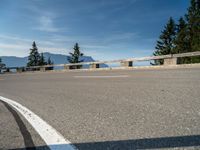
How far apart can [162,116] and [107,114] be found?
0.96m

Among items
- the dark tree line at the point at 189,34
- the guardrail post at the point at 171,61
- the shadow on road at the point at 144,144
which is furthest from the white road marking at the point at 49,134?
the dark tree line at the point at 189,34

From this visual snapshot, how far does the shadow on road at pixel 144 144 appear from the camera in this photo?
233cm

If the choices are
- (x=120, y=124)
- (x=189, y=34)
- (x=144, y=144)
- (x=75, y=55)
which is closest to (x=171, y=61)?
(x=120, y=124)

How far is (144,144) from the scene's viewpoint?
2404 mm

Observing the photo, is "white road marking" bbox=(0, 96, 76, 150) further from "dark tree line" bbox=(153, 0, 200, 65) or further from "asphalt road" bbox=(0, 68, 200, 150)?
"dark tree line" bbox=(153, 0, 200, 65)

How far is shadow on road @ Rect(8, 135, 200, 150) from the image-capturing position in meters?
2.33

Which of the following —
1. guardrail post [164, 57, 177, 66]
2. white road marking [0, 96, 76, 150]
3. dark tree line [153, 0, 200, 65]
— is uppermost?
dark tree line [153, 0, 200, 65]

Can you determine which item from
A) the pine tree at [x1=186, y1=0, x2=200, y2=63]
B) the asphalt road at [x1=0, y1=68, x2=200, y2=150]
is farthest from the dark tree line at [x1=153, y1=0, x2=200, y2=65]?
the asphalt road at [x1=0, y1=68, x2=200, y2=150]

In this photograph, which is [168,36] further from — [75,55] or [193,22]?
[75,55]

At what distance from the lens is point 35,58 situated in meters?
69.3

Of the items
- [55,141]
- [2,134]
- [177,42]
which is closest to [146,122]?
[55,141]

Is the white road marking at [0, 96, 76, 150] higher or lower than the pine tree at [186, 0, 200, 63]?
lower

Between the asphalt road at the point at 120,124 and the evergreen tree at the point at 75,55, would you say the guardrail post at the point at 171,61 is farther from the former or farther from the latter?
the evergreen tree at the point at 75,55

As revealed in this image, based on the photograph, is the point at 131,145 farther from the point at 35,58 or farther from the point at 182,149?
the point at 35,58
